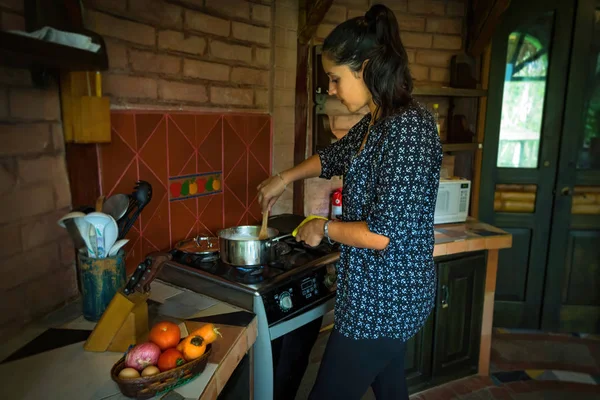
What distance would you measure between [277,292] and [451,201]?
1.36 meters

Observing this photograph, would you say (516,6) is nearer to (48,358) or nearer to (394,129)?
(394,129)

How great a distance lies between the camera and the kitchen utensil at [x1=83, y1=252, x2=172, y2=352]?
1.03m

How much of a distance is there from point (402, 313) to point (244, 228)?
75 cm

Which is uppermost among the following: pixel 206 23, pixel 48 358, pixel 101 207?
pixel 206 23

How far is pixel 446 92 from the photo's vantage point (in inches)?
95.0

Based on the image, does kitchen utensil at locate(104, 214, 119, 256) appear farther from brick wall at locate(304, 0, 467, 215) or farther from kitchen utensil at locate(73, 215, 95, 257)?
brick wall at locate(304, 0, 467, 215)

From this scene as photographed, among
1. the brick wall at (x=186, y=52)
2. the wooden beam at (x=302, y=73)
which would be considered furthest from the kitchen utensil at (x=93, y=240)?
the wooden beam at (x=302, y=73)

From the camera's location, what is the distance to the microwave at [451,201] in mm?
2334

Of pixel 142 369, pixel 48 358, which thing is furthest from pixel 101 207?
pixel 142 369

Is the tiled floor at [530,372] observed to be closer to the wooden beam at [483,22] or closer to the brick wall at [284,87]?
the brick wall at [284,87]

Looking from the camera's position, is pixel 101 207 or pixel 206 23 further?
pixel 206 23

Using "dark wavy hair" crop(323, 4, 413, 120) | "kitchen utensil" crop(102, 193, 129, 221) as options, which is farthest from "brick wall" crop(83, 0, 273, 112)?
"dark wavy hair" crop(323, 4, 413, 120)

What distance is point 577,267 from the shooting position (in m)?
2.89

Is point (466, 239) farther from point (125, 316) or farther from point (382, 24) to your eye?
point (125, 316)
